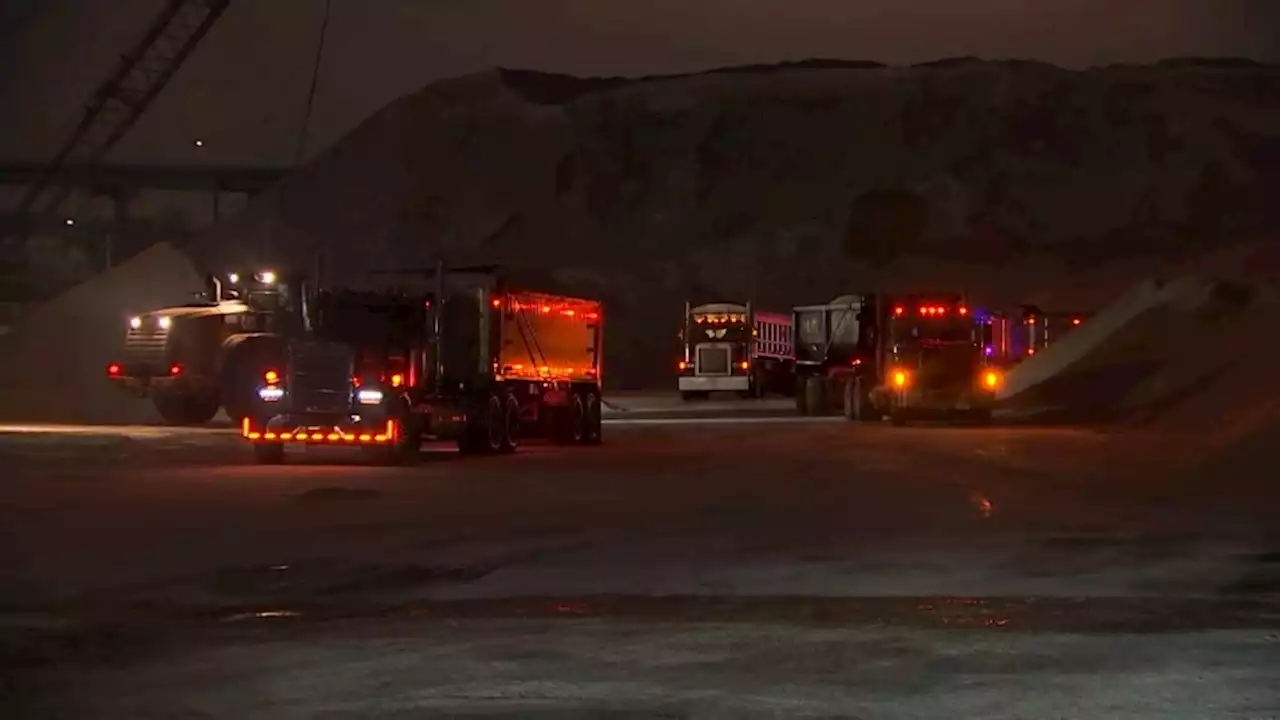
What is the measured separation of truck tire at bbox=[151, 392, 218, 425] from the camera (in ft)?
133

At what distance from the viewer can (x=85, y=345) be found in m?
48.5

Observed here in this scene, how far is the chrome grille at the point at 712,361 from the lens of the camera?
60.9m

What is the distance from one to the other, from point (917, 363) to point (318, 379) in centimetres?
2119

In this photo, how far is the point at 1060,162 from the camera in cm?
11925

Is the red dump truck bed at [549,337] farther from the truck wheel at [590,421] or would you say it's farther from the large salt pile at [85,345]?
the large salt pile at [85,345]

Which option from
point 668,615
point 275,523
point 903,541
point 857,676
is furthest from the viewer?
point 275,523

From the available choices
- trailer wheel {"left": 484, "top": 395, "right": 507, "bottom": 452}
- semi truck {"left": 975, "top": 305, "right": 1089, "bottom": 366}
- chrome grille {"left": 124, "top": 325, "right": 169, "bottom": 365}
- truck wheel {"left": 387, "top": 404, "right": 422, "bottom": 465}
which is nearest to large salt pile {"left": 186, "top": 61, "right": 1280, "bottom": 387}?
semi truck {"left": 975, "top": 305, "right": 1089, "bottom": 366}

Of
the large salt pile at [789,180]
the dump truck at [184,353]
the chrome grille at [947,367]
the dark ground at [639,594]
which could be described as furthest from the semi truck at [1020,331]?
the large salt pile at [789,180]

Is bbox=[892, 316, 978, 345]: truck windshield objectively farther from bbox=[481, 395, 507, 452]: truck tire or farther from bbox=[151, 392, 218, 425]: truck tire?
bbox=[151, 392, 218, 425]: truck tire

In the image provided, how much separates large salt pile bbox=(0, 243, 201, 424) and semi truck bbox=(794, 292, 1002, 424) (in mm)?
19782

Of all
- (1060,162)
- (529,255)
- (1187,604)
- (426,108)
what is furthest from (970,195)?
(1187,604)

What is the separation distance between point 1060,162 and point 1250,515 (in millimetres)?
104257

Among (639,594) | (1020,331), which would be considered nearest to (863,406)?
(1020,331)

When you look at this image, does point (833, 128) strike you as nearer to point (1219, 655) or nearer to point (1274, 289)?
point (1274, 289)
